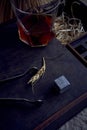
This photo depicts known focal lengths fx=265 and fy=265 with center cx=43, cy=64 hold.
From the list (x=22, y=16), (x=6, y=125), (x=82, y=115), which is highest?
(x=22, y=16)

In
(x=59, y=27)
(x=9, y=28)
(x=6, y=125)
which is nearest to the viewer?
(x=6, y=125)

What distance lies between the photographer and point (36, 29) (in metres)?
0.56

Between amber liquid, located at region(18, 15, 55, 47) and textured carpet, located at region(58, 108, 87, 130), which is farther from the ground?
amber liquid, located at region(18, 15, 55, 47)

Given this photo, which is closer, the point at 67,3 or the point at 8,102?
the point at 8,102

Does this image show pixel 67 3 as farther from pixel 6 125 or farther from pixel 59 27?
pixel 6 125

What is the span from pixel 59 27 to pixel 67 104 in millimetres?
287

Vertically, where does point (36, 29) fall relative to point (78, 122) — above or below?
above

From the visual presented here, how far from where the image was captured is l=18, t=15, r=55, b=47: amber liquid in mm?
560

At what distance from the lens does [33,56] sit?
555mm

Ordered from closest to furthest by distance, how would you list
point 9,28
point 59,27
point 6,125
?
point 6,125, point 9,28, point 59,27

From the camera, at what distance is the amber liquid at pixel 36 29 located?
560mm

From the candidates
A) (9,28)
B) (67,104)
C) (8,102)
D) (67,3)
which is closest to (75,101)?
(67,104)

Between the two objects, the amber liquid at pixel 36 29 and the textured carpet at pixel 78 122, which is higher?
the amber liquid at pixel 36 29

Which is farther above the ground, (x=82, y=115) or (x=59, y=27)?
(x=59, y=27)
